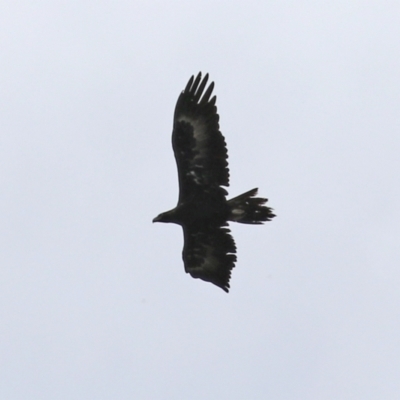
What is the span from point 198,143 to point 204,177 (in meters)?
0.72

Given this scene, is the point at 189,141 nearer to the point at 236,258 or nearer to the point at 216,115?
the point at 216,115

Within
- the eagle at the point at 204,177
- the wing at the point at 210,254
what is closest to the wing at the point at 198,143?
the eagle at the point at 204,177

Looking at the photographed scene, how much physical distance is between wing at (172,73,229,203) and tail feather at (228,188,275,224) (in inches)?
13.8

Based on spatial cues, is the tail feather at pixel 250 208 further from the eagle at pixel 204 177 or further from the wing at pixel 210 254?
the wing at pixel 210 254

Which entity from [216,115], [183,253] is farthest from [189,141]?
[183,253]

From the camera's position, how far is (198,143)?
83.1 ft

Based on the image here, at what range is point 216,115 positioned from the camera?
82.6ft

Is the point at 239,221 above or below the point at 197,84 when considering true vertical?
below

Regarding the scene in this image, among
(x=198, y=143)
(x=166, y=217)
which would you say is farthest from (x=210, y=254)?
(x=198, y=143)

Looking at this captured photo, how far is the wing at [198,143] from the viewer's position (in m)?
25.2

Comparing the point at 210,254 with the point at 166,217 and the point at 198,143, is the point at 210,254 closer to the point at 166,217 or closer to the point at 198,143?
the point at 166,217

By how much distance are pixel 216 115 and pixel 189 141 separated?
79 cm

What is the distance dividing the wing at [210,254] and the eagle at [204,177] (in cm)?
2

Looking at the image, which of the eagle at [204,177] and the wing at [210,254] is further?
the wing at [210,254]
